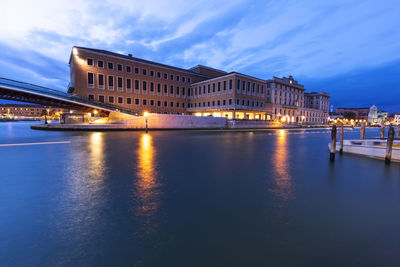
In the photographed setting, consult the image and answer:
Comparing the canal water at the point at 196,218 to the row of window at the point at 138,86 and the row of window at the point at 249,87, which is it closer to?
the row of window at the point at 138,86

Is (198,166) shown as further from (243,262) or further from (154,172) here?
(243,262)

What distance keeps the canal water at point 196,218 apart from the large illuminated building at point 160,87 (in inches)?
1600

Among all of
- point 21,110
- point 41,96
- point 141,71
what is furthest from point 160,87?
point 21,110

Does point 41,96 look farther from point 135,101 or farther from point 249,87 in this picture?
point 249,87

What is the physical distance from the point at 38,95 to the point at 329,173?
122 ft

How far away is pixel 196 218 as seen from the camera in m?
3.46

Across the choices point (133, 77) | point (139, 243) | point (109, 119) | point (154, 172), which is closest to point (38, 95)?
point (109, 119)

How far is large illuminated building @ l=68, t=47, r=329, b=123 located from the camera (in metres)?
40.6

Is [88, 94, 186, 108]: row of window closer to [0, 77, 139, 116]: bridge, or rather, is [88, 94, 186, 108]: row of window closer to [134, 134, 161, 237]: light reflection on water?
[0, 77, 139, 116]: bridge

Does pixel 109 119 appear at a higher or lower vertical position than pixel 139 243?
higher

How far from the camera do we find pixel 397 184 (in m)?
5.82

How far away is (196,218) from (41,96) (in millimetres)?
36010

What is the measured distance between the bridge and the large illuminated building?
794cm

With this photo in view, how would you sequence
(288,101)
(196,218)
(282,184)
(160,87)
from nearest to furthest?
(196,218)
(282,184)
(160,87)
(288,101)
